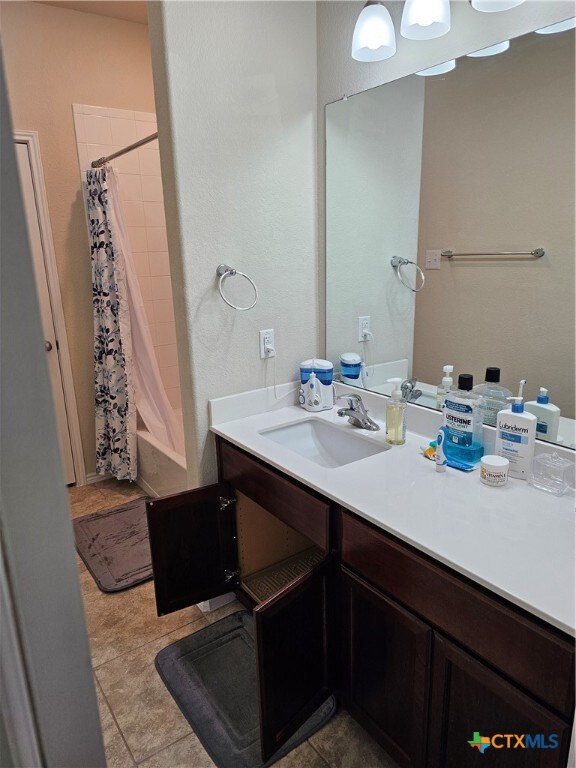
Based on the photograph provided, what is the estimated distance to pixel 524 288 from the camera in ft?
4.77

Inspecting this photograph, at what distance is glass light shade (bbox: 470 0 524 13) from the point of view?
131cm

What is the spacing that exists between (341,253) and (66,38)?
2043mm

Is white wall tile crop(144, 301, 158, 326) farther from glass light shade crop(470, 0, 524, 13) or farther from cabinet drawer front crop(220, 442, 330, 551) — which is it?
glass light shade crop(470, 0, 524, 13)

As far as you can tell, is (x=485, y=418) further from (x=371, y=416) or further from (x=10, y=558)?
(x=10, y=558)

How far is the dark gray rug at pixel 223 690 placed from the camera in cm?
154

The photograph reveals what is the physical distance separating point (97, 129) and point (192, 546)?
2.43m

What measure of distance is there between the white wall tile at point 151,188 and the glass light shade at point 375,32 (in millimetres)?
1826

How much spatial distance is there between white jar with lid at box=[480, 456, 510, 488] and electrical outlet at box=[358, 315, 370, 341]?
844mm

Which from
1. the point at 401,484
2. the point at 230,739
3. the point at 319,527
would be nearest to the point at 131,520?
the point at 230,739

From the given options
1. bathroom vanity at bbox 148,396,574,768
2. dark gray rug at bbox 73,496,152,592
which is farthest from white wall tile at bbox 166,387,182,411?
bathroom vanity at bbox 148,396,574,768

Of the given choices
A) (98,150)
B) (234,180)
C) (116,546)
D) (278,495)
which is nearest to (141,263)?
(98,150)

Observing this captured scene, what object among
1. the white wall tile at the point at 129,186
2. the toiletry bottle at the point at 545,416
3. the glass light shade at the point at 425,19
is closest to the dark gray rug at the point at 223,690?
the toiletry bottle at the point at 545,416

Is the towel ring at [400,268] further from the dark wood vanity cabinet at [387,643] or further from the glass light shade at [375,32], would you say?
the dark wood vanity cabinet at [387,643]

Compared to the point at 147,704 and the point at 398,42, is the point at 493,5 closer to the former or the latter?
the point at 398,42
